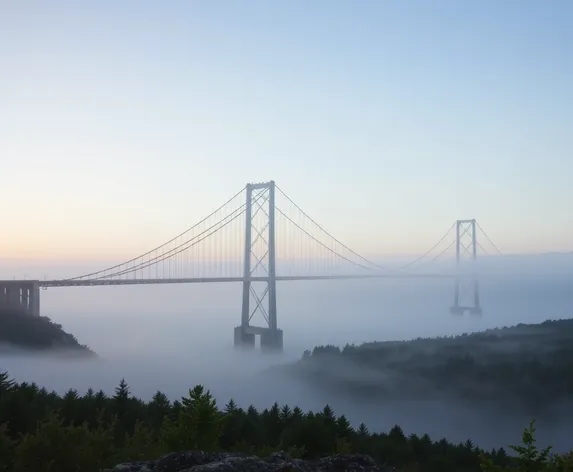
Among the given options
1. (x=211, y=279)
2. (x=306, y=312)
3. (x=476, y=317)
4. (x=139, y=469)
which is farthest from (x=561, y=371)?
(x=306, y=312)

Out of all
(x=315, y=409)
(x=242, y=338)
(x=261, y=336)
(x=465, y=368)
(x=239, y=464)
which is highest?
(x=239, y=464)

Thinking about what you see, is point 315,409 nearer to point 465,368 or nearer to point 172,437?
point 465,368

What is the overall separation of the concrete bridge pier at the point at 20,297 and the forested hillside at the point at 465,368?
1553 centimetres

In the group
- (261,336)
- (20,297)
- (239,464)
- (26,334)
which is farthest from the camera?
(261,336)

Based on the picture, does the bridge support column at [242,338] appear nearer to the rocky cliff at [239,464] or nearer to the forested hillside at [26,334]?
the forested hillside at [26,334]

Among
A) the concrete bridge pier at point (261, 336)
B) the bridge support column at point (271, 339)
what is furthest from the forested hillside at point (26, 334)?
the bridge support column at point (271, 339)

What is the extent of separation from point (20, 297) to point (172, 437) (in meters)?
33.9

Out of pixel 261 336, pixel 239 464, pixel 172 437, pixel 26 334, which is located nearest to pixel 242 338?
pixel 261 336

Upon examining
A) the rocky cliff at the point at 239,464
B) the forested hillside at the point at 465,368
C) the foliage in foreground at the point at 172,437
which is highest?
the rocky cliff at the point at 239,464

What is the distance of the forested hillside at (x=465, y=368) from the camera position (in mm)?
28078

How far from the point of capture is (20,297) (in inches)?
1412

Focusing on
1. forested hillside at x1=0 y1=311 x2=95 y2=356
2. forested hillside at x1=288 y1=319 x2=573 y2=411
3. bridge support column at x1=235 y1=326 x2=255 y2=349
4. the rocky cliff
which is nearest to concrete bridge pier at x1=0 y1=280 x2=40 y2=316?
forested hillside at x1=0 y1=311 x2=95 y2=356

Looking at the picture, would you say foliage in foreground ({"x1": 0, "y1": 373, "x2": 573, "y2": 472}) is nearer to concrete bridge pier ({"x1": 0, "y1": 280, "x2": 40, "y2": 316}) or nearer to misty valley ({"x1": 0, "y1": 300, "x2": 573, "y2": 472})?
misty valley ({"x1": 0, "y1": 300, "x2": 573, "y2": 472})

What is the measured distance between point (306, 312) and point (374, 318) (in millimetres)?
9561
